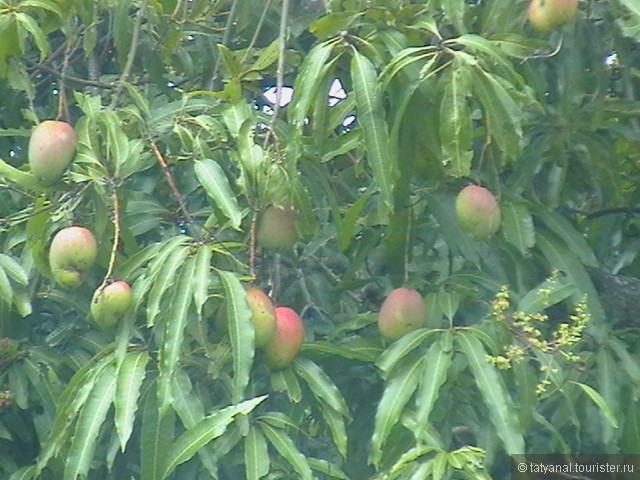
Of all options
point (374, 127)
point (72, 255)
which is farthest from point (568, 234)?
point (72, 255)

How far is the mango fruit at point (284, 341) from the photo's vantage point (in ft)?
5.71

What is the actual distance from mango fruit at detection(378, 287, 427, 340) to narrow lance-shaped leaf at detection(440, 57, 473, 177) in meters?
0.21

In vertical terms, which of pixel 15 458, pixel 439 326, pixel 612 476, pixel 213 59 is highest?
pixel 213 59

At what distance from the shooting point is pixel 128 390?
166 centimetres

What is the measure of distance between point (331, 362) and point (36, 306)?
57cm

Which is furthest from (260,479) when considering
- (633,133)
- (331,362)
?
(633,133)

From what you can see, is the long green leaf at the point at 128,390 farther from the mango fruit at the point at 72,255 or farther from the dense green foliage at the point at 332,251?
the mango fruit at the point at 72,255

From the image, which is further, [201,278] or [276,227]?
[276,227]

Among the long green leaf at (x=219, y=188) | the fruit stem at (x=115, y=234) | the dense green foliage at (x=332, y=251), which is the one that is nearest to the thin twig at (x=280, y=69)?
the dense green foliage at (x=332, y=251)

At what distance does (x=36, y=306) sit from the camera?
7.10ft

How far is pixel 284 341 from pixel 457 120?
0.38 m

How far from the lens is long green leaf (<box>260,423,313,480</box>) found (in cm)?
167

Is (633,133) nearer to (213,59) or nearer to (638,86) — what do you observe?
(638,86)

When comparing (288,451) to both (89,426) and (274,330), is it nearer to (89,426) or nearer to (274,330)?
(274,330)
